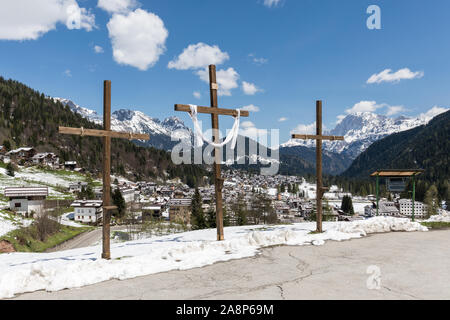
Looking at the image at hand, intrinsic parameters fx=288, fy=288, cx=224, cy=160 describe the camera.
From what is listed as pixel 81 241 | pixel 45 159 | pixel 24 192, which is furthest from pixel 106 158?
pixel 45 159

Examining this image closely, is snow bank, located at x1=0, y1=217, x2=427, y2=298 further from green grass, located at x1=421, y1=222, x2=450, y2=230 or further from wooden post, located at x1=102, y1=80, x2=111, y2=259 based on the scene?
green grass, located at x1=421, y1=222, x2=450, y2=230

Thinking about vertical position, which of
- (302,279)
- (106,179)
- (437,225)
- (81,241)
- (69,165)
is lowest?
(81,241)

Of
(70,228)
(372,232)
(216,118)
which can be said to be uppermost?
(216,118)

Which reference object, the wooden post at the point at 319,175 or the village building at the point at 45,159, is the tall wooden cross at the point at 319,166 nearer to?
the wooden post at the point at 319,175

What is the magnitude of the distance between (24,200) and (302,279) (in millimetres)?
80278

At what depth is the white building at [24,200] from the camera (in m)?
67.7

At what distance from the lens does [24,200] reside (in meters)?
69.6

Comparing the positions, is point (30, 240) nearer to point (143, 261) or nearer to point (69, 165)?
point (143, 261)

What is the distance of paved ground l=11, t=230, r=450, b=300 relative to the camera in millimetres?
6453
